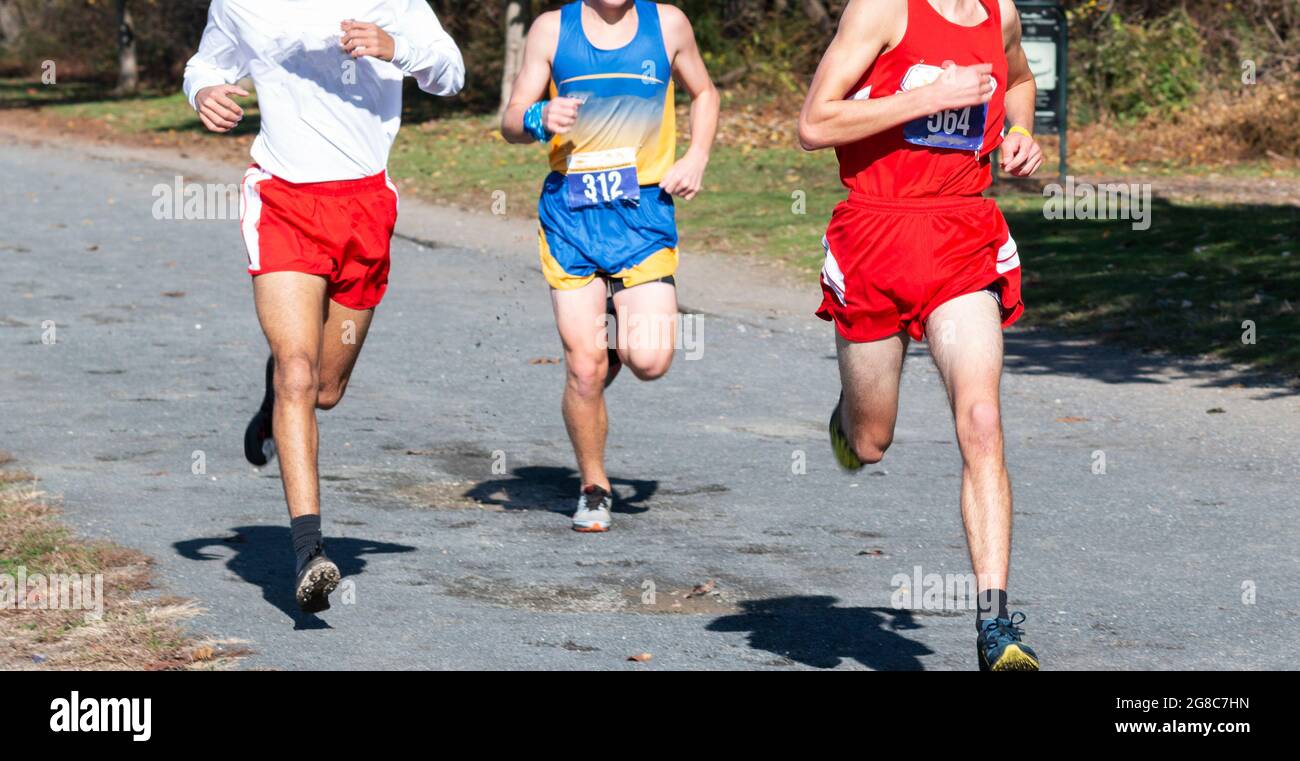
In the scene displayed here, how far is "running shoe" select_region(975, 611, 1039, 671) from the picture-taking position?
14.4ft

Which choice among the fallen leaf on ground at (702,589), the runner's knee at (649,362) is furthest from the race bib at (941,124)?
the runner's knee at (649,362)

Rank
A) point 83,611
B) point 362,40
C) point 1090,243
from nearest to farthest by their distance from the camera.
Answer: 1. point 83,611
2. point 362,40
3. point 1090,243

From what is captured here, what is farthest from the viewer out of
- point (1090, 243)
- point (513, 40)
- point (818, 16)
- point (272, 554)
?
point (818, 16)

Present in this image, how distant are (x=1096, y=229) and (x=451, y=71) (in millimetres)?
10820

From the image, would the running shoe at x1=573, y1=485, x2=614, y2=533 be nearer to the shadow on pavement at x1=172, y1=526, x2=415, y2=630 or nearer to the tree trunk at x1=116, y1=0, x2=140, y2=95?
the shadow on pavement at x1=172, y1=526, x2=415, y2=630

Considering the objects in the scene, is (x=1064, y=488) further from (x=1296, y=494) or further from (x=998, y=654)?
(x=998, y=654)

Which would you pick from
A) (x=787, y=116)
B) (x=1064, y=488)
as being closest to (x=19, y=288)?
(x=1064, y=488)

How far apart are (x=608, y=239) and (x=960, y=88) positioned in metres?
2.39

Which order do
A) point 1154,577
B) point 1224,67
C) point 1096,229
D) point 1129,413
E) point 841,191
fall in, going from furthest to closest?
point 1224,67, point 841,191, point 1096,229, point 1129,413, point 1154,577

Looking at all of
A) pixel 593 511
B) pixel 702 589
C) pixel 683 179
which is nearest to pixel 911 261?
pixel 702 589

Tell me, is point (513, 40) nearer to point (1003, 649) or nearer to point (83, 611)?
point (83, 611)

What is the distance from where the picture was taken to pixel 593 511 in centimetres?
693

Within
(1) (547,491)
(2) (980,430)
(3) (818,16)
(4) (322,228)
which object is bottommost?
(1) (547,491)

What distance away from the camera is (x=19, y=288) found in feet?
44.1
